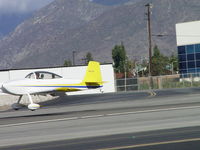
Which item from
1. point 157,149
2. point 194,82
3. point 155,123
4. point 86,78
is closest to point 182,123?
point 155,123

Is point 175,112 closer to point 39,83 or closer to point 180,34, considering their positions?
point 39,83

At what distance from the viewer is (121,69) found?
435ft

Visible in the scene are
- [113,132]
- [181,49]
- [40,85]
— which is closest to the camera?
[113,132]

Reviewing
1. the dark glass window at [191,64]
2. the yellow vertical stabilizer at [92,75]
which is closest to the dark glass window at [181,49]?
the dark glass window at [191,64]

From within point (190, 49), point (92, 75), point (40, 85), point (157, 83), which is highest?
point (190, 49)

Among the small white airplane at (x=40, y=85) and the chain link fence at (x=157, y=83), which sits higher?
the small white airplane at (x=40, y=85)

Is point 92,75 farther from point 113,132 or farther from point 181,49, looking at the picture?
point 181,49

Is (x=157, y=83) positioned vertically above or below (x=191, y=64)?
below

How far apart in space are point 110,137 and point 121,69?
119m

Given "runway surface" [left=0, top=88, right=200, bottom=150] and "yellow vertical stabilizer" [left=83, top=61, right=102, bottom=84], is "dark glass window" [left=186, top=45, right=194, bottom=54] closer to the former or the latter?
"yellow vertical stabilizer" [left=83, top=61, right=102, bottom=84]

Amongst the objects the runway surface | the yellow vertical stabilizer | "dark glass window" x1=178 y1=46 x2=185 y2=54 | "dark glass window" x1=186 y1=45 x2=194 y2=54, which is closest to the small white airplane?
the yellow vertical stabilizer

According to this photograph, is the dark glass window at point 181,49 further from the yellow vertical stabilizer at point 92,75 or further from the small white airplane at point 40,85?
the small white airplane at point 40,85

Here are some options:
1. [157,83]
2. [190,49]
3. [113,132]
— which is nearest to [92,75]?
[113,132]

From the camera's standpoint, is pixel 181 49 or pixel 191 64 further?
pixel 181 49
